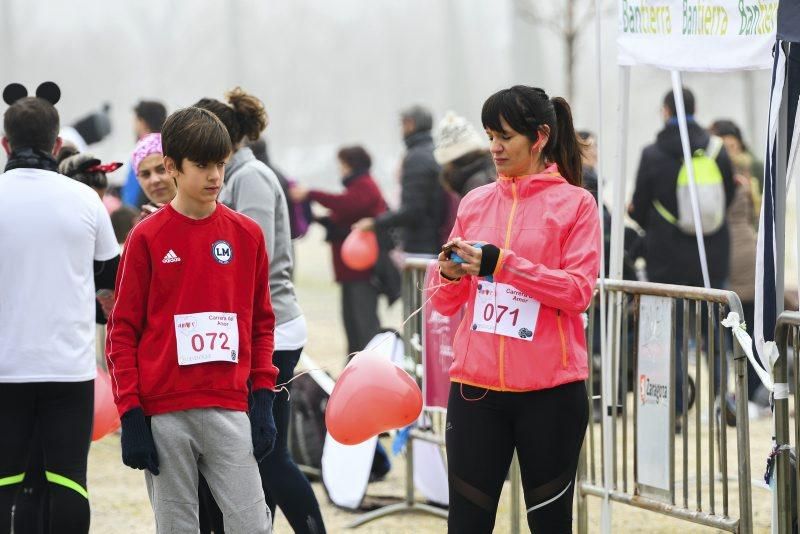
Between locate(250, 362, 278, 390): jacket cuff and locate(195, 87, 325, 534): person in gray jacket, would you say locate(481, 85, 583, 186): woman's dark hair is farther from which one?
locate(195, 87, 325, 534): person in gray jacket

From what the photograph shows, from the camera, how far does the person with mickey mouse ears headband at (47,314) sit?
411 cm

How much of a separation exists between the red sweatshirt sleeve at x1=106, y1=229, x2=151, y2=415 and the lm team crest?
0.19 metres

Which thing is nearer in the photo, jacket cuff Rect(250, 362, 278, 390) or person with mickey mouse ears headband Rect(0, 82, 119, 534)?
jacket cuff Rect(250, 362, 278, 390)

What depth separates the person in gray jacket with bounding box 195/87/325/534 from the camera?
4531 millimetres

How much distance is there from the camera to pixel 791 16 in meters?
3.82

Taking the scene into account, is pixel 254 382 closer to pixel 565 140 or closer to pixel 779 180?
pixel 565 140

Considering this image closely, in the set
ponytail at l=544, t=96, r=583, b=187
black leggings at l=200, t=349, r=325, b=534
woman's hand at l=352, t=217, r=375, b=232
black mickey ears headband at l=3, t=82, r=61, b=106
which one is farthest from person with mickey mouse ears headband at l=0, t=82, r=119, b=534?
woman's hand at l=352, t=217, r=375, b=232

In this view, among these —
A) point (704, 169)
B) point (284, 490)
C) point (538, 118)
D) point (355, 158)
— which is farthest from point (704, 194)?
point (538, 118)

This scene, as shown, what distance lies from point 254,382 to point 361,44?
168 ft

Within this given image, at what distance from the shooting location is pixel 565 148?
3.86 m

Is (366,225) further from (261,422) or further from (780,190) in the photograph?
(261,422)

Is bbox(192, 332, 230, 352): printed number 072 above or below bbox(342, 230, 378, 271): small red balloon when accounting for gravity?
above

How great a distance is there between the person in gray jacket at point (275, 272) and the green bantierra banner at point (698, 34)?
147cm

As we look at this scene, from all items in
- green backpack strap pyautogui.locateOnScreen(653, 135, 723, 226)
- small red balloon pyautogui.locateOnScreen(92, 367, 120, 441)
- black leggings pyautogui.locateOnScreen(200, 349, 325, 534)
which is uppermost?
green backpack strap pyautogui.locateOnScreen(653, 135, 723, 226)
